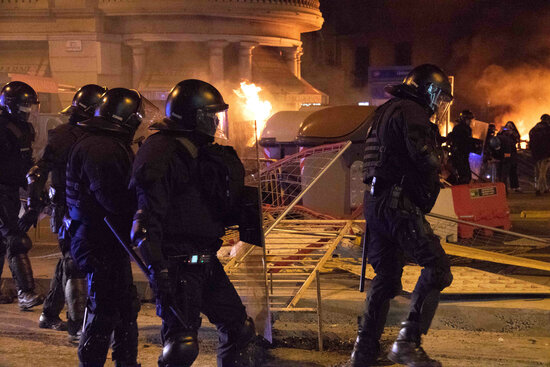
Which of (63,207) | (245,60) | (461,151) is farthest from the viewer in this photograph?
(245,60)

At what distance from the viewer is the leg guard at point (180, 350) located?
404 centimetres

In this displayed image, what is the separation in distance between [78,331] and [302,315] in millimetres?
1821

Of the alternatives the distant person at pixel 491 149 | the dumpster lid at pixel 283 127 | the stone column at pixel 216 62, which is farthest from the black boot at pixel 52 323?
the stone column at pixel 216 62

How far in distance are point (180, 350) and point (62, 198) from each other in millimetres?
2275

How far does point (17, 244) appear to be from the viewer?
696 centimetres

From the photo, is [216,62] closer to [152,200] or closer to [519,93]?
[519,93]

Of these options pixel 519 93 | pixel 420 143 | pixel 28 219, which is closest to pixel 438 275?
pixel 420 143

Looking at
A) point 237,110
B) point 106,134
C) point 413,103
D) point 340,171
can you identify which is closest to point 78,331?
point 106,134

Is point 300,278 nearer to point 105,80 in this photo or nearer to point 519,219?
point 519,219

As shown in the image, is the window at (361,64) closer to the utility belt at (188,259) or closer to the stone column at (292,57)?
the stone column at (292,57)

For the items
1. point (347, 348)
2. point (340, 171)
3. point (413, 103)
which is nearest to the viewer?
point (413, 103)

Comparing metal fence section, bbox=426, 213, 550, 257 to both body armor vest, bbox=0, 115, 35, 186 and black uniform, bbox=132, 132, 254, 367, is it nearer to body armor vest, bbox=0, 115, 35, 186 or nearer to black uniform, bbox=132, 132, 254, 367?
body armor vest, bbox=0, 115, 35, 186

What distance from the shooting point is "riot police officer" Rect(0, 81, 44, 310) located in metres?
6.93

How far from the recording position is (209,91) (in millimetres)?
4352
